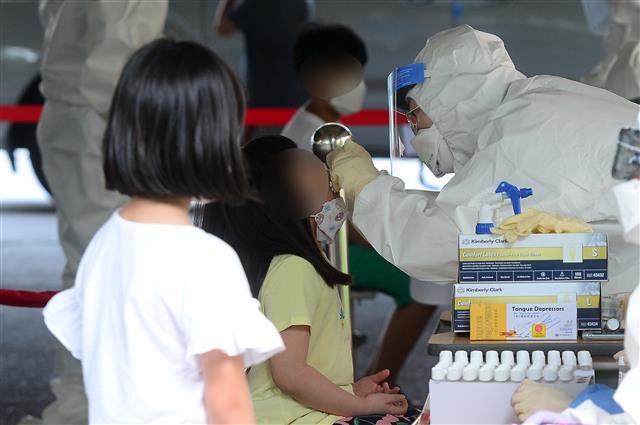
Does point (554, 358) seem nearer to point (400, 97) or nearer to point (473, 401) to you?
point (473, 401)

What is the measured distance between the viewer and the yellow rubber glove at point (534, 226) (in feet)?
7.30

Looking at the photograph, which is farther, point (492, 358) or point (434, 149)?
point (434, 149)

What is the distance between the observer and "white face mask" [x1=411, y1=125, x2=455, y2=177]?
288 cm

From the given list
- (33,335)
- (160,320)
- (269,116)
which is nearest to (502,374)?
(160,320)

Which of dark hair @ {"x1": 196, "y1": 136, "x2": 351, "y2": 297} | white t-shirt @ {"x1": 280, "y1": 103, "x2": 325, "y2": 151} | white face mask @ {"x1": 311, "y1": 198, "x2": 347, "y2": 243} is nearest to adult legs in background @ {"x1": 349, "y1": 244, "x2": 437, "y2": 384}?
white t-shirt @ {"x1": 280, "y1": 103, "x2": 325, "y2": 151}

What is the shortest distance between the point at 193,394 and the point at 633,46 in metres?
3.52

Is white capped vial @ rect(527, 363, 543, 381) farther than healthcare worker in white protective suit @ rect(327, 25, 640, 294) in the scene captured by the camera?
No

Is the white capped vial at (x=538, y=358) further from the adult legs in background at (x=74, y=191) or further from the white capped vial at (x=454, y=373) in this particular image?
the adult legs in background at (x=74, y=191)

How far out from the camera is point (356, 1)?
22.8 ft

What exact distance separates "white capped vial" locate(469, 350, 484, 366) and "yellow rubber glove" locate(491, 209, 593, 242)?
25 centimetres

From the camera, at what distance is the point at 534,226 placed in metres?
2.24

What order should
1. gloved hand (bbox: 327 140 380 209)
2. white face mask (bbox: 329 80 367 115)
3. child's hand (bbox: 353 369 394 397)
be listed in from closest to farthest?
child's hand (bbox: 353 369 394 397) < gloved hand (bbox: 327 140 380 209) < white face mask (bbox: 329 80 367 115)

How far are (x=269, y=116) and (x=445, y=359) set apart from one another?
147 inches

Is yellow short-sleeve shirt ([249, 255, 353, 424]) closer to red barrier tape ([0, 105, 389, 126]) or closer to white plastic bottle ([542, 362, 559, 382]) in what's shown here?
white plastic bottle ([542, 362, 559, 382])
